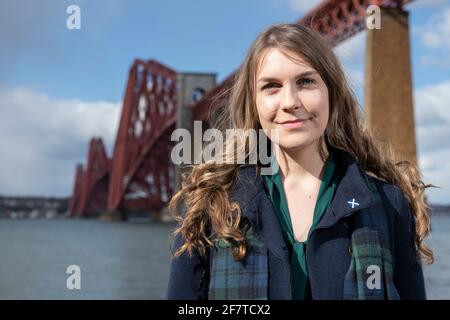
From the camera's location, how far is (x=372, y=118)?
16859 mm

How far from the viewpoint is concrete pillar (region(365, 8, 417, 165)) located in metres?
17.3

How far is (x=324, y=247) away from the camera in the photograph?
62.1 inches

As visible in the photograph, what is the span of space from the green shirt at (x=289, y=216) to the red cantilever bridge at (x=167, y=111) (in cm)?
45

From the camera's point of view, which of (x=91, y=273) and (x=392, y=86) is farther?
(x=392, y=86)

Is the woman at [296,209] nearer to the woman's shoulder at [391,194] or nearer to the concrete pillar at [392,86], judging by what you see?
the woman's shoulder at [391,194]

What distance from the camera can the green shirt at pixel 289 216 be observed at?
5.17ft

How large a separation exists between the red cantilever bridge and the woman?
30 cm

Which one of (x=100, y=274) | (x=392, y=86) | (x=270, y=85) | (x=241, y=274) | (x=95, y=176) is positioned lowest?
(x=100, y=274)

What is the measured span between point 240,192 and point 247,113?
9.3 inches

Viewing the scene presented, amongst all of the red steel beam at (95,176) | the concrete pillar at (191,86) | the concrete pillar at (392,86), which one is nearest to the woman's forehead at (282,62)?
the concrete pillar at (392,86)

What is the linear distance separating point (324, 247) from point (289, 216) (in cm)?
12

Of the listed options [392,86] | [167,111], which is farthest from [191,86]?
[392,86]

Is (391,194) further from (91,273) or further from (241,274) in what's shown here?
(91,273)
